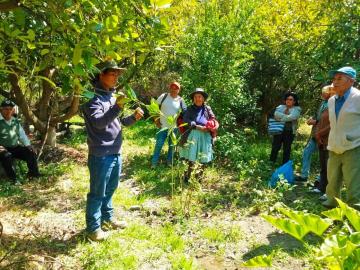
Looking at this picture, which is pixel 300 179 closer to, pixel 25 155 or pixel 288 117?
pixel 288 117

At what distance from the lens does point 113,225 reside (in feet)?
16.1

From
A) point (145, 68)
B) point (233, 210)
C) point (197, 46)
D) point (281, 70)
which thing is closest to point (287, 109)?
point (197, 46)

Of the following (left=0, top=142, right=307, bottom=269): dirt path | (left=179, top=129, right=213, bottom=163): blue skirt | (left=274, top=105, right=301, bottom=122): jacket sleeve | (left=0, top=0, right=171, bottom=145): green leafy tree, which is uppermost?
(left=0, top=0, right=171, bottom=145): green leafy tree

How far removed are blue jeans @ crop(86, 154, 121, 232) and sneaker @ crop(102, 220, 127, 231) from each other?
8.3 inches

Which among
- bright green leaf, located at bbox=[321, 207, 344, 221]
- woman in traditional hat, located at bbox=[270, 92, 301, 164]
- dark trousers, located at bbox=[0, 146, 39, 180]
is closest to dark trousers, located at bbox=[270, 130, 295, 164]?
woman in traditional hat, located at bbox=[270, 92, 301, 164]

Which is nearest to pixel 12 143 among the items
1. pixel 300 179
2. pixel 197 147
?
pixel 197 147

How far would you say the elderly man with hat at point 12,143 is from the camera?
7125mm

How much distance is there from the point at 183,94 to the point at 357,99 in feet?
16.8

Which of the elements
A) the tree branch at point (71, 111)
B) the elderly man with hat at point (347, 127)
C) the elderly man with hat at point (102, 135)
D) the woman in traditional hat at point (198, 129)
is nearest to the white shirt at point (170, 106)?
the woman in traditional hat at point (198, 129)

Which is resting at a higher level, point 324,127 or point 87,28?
point 87,28

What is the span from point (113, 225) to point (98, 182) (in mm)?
859

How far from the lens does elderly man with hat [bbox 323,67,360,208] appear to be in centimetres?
474

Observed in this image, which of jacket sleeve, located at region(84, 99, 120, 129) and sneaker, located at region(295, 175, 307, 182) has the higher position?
jacket sleeve, located at region(84, 99, 120, 129)

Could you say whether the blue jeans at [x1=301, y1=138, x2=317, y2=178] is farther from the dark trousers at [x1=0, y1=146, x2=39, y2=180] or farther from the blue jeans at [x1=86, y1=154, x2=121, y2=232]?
the dark trousers at [x1=0, y1=146, x2=39, y2=180]
